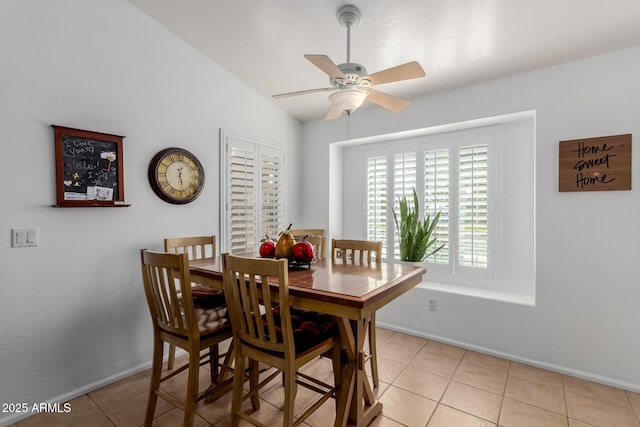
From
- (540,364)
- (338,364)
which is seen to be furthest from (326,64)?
(540,364)

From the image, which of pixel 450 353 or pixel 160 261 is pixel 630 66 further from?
pixel 160 261

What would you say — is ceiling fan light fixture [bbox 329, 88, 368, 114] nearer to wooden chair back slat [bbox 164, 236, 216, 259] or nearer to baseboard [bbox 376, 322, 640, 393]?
wooden chair back slat [bbox 164, 236, 216, 259]

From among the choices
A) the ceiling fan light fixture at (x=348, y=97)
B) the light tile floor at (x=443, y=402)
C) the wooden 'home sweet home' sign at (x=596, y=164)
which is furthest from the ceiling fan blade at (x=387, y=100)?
the light tile floor at (x=443, y=402)

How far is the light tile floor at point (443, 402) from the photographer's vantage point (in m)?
1.92

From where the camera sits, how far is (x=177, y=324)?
1.82 meters

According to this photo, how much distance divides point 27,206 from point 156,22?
1718 millimetres

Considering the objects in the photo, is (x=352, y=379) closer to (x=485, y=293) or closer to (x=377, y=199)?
(x=485, y=293)

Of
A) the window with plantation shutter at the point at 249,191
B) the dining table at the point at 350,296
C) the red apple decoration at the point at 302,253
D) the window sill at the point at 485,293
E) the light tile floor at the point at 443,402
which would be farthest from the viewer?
the window with plantation shutter at the point at 249,191

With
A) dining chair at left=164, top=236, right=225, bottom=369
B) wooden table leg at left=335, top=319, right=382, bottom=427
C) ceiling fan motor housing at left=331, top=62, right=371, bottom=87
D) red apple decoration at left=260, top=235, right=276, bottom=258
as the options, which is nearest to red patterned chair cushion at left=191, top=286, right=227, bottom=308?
dining chair at left=164, top=236, right=225, bottom=369

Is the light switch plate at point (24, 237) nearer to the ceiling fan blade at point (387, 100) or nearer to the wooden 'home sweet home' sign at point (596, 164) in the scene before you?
the ceiling fan blade at point (387, 100)

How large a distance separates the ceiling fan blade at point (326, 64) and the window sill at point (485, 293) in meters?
2.26

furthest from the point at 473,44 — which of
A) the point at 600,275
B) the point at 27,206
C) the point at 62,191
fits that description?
the point at 27,206

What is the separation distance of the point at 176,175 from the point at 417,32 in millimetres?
2225

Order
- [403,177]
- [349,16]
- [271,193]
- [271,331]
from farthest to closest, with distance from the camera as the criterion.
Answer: [271,193] < [403,177] < [349,16] < [271,331]
